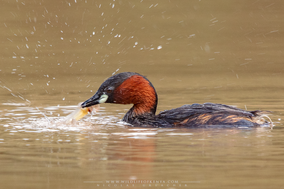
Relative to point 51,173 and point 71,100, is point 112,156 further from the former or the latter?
point 71,100

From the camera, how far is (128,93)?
903 centimetres

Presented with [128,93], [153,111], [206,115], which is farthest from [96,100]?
[206,115]

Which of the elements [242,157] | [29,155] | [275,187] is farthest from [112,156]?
[275,187]

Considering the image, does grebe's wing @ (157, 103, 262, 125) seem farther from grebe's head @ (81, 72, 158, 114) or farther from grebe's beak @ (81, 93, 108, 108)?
grebe's beak @ (81, 93, 108, 108)

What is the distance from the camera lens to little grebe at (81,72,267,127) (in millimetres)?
8516

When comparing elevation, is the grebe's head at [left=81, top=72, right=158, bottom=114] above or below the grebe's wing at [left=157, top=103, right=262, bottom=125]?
above

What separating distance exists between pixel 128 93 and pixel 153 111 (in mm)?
440

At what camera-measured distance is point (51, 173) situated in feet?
18.8

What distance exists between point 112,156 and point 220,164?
113 cm

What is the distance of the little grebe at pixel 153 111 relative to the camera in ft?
27.9

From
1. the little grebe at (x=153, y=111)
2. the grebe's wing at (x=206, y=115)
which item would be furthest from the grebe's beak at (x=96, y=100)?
the grebe's wing at (x=206, y=115)

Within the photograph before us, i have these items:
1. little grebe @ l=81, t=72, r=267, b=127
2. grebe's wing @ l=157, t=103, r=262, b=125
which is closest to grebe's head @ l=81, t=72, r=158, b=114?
little grebe @ l=81, t=72, r=267, b=127

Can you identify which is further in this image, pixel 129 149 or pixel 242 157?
pixel 129 149

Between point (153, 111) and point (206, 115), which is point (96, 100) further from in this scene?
point (206, 115)
